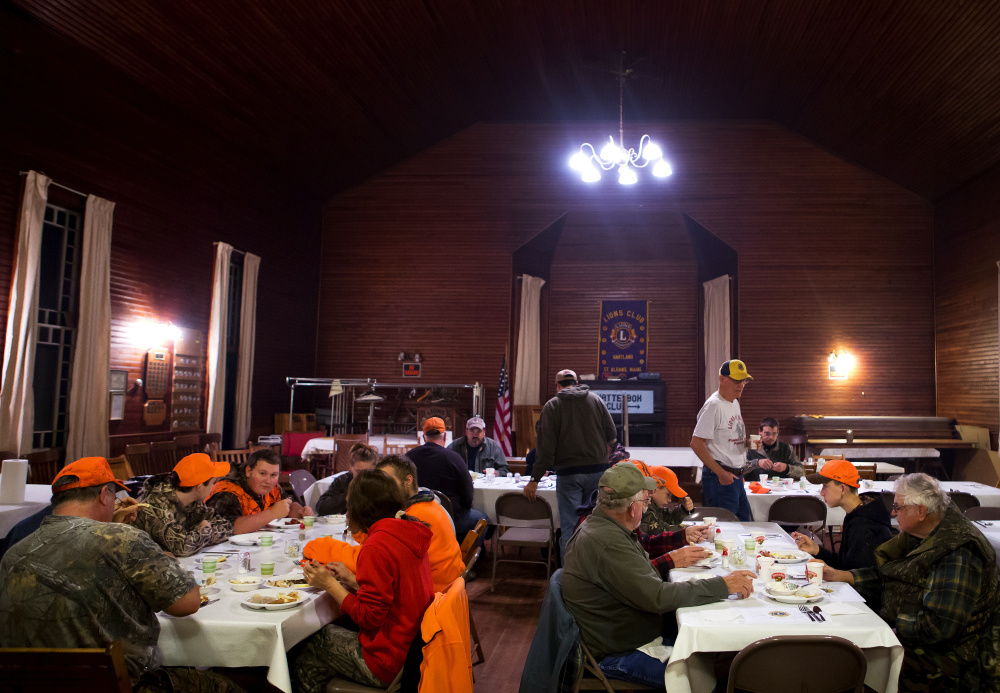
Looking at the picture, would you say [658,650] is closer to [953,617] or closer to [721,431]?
[953,617]

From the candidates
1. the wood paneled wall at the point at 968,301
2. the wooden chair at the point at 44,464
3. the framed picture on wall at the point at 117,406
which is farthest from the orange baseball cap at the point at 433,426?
the wood paneled wall at the point at 968,301

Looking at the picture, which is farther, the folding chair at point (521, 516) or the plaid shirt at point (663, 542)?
the folding chair at point (521, 516)

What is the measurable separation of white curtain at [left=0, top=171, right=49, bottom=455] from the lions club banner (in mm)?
8831

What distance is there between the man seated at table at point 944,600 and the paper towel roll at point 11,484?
5.19 m

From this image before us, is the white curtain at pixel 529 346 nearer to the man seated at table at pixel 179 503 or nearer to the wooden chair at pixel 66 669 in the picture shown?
the man seated at table at pixel 179 503

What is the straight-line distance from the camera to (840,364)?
1175 cm

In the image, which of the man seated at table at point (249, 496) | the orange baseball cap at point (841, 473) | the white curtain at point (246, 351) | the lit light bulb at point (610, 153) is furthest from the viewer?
the white curtain at point (246, 351)

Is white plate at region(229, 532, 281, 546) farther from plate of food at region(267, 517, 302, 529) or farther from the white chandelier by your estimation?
the white chandelier

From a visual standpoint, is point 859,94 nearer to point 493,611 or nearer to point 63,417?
point 493,611

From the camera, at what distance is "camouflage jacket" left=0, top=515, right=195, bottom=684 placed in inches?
81.4

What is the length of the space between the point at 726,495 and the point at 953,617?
97.6 inches

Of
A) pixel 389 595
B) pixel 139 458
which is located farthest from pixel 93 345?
pixel 389 595

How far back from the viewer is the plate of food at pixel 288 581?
9.32 ft

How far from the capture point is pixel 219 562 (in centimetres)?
325
